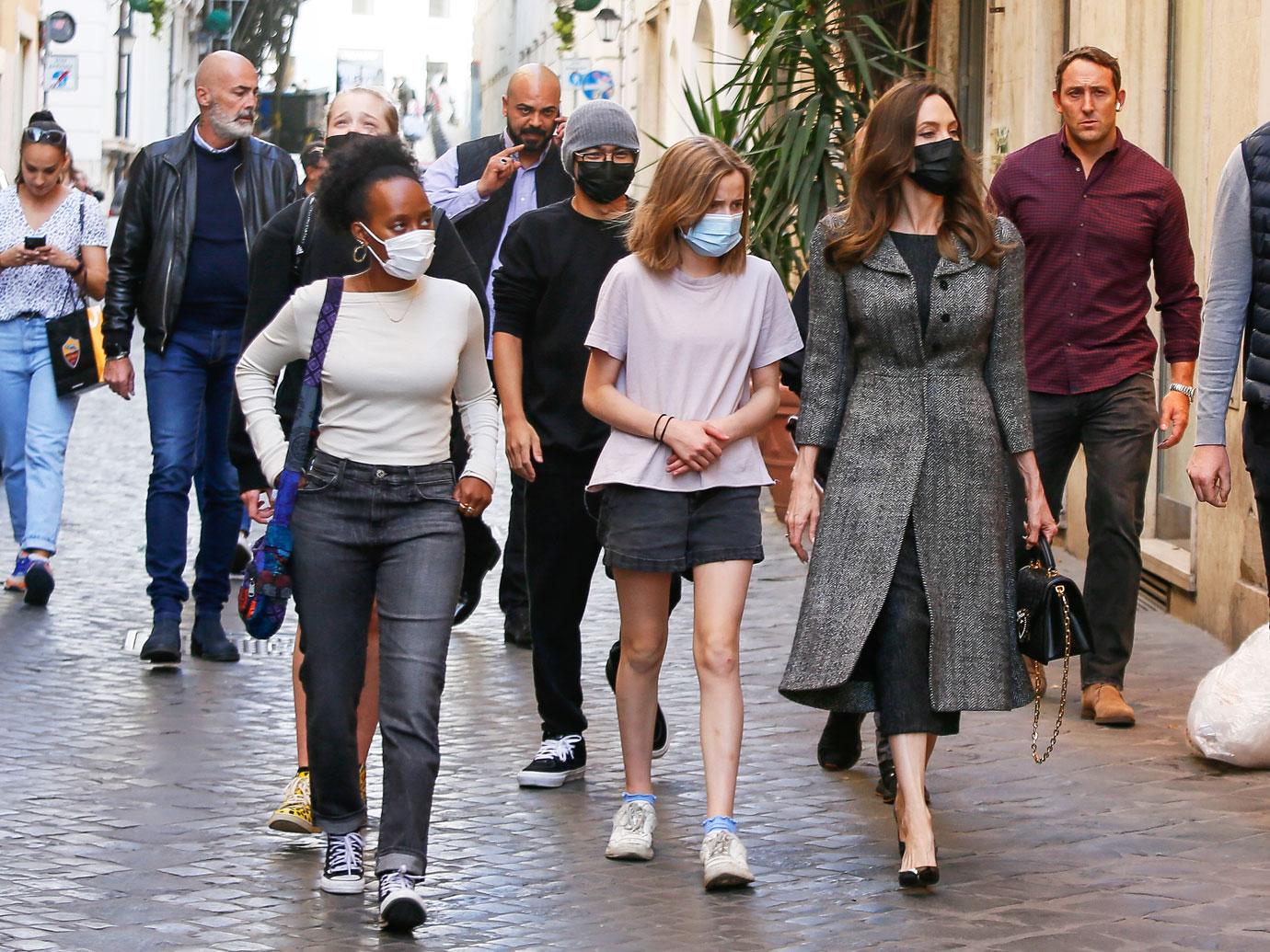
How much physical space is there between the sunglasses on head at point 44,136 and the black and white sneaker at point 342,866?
18.7 ft

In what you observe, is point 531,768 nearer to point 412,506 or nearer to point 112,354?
point 412,506

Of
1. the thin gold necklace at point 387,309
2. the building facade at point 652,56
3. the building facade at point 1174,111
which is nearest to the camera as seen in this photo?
the thin gold necklace at point 387,309

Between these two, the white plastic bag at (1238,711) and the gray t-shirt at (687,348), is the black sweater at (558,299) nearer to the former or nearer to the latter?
the gray t-shirt at (687,348)

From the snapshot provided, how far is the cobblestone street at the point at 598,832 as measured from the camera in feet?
16.7

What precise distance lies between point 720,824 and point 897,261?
1.39 metres

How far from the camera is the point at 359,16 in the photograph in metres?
100

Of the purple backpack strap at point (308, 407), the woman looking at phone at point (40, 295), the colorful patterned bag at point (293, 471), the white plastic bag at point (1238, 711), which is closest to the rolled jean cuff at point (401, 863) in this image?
the colorful patterned bag at point (293, 471)

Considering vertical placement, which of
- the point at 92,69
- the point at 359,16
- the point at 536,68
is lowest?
the point at 536,68

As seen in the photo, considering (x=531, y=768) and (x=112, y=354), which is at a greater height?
(x=112, y=354)

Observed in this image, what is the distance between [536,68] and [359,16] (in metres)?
94.2

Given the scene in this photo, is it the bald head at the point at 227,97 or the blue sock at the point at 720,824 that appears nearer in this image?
the blue sock at the point at 720,824

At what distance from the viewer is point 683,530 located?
568 cm

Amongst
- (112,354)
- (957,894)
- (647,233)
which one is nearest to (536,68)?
(112,354)

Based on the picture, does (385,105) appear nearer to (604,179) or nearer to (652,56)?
(604,179)
